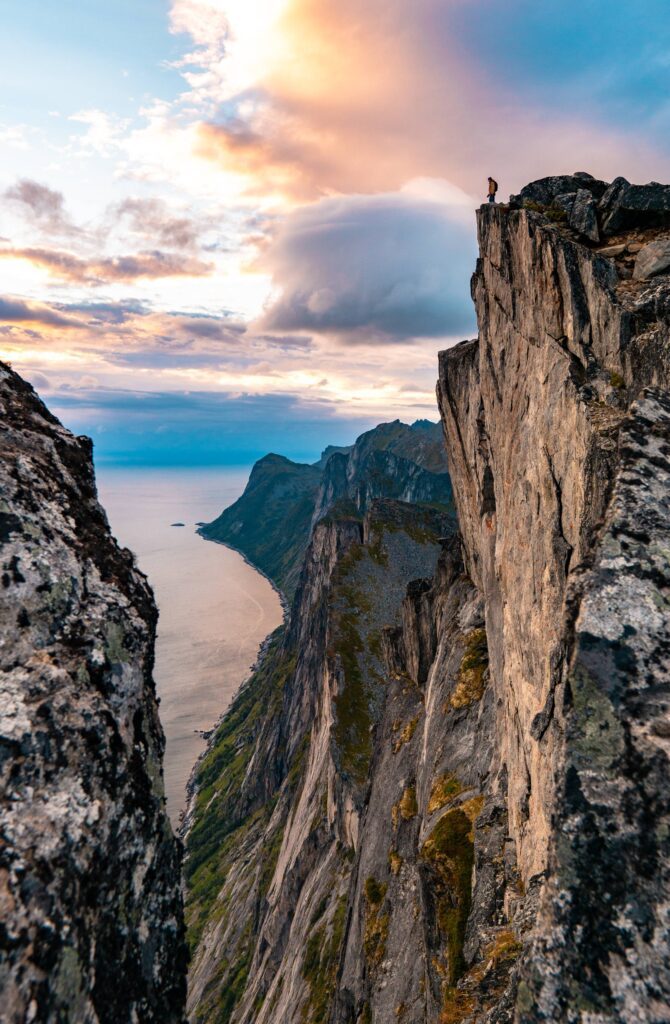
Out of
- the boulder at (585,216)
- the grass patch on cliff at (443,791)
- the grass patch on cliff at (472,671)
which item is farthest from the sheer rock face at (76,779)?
the grass patch on cliff at (472,671)

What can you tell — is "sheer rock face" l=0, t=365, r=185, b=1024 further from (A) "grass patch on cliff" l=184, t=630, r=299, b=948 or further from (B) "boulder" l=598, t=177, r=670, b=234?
(A) "grass patch on cliff" l=184, t=630, r=299, b=948

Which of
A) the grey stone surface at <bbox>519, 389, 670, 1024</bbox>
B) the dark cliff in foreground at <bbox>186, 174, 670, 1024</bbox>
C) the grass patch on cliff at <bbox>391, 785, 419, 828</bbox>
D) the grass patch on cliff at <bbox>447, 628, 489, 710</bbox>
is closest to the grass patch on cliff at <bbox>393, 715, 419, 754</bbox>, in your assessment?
the dark cliff in foreground at <bbox>186, 174, 670, 1024</bbox>

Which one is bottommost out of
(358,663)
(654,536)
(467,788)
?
(358,663)

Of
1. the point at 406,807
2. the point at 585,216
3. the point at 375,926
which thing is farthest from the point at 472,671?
the point at 585,216

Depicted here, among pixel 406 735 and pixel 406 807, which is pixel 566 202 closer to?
pixel 406 807

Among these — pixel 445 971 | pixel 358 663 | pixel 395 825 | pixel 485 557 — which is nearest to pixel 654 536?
pixel 445 971

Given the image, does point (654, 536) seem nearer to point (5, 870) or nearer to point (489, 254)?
point (5, 870)
